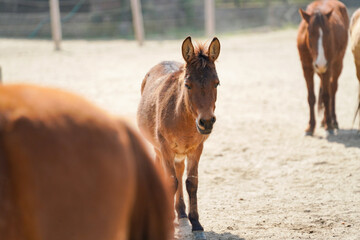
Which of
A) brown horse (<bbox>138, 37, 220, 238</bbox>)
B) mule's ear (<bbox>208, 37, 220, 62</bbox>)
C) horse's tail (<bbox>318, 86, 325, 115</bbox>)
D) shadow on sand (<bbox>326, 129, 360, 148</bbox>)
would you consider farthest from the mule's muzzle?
horse's tail (<bbox>318, 86, 325, 115</bbox>)

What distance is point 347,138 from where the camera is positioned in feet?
23.0

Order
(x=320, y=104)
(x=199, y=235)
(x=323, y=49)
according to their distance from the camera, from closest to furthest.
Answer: (x=199, y=235) → (x=323, y=49) → (x=320, y=104)

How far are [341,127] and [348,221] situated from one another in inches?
150

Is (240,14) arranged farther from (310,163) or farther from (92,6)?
(310,163)

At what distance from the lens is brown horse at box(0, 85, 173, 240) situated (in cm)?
128

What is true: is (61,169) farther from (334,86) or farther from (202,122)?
(334,86)

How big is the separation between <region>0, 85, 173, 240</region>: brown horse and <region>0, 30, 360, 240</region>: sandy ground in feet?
0.85

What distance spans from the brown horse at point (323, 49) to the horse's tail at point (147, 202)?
577 centimetres

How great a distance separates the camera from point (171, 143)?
13.5 feet

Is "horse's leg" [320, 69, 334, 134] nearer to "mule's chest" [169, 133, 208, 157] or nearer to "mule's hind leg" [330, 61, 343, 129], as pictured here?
"mule's hind leg" [330, 61, 343, 129]

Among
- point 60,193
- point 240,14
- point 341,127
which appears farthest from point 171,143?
point 240,14

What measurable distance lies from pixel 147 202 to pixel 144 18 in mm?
19556

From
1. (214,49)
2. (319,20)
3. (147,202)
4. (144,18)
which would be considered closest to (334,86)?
(319,20)

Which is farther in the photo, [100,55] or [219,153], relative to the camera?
[100,55]
